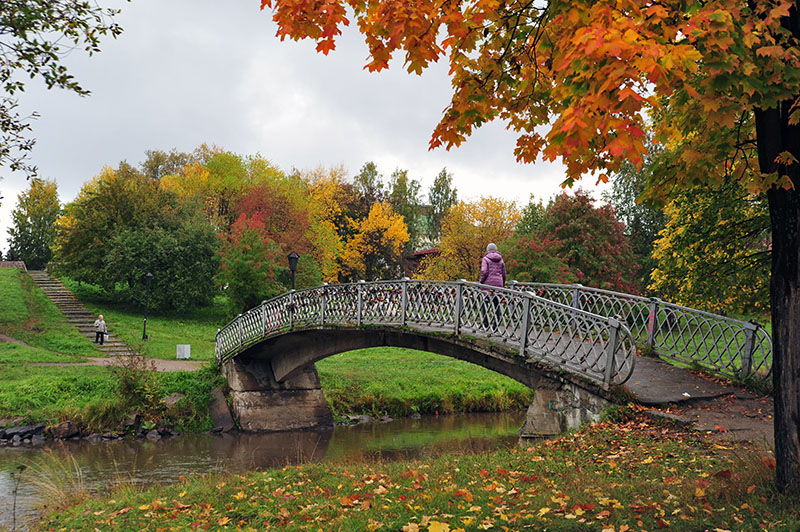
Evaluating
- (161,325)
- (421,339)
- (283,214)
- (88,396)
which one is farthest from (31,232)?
(421,339)

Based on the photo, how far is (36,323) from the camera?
32344 mm

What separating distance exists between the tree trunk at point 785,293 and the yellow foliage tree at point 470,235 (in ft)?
121

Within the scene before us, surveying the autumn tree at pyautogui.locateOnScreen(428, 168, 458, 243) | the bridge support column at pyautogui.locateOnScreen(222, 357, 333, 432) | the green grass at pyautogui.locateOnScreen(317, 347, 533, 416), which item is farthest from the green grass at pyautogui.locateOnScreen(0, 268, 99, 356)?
the autumn tree at pyautogui.locateOnScreen(428, 168, 458, 243)

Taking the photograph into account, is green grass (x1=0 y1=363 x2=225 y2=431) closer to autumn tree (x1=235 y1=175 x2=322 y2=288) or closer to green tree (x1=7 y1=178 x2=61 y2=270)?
autumn tree (x1=235 y1=175 x2=322 y2=288)

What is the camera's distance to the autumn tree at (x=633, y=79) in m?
3.98

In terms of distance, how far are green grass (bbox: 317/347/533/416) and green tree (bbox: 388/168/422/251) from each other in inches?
1487

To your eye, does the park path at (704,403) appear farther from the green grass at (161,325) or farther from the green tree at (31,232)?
the green tree at (31,232)

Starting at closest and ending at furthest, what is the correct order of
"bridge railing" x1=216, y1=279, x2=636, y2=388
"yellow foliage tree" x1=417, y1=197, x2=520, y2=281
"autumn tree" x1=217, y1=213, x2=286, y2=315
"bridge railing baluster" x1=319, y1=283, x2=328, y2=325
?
"bridge railing" x1=216, y1=279, x2=636, y2=388, "bridge railing baluster" x1=319, y1=283, x2=328, y2=325, "autumn tree" x1=217, y1=213, x2=286, y2=315, "yellow foliage tree" x1=417, y1=197, x2=520, y2=281

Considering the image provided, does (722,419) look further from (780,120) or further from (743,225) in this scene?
(743,225)

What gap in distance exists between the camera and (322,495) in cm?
755

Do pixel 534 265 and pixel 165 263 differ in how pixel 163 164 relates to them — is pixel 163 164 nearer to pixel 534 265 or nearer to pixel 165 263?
pixel 165 263

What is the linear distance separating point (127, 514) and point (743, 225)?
13325 mm

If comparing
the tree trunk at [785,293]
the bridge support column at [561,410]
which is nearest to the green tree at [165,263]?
the bridge support column at [561,410]

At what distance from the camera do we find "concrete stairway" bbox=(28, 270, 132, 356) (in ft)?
99.3
